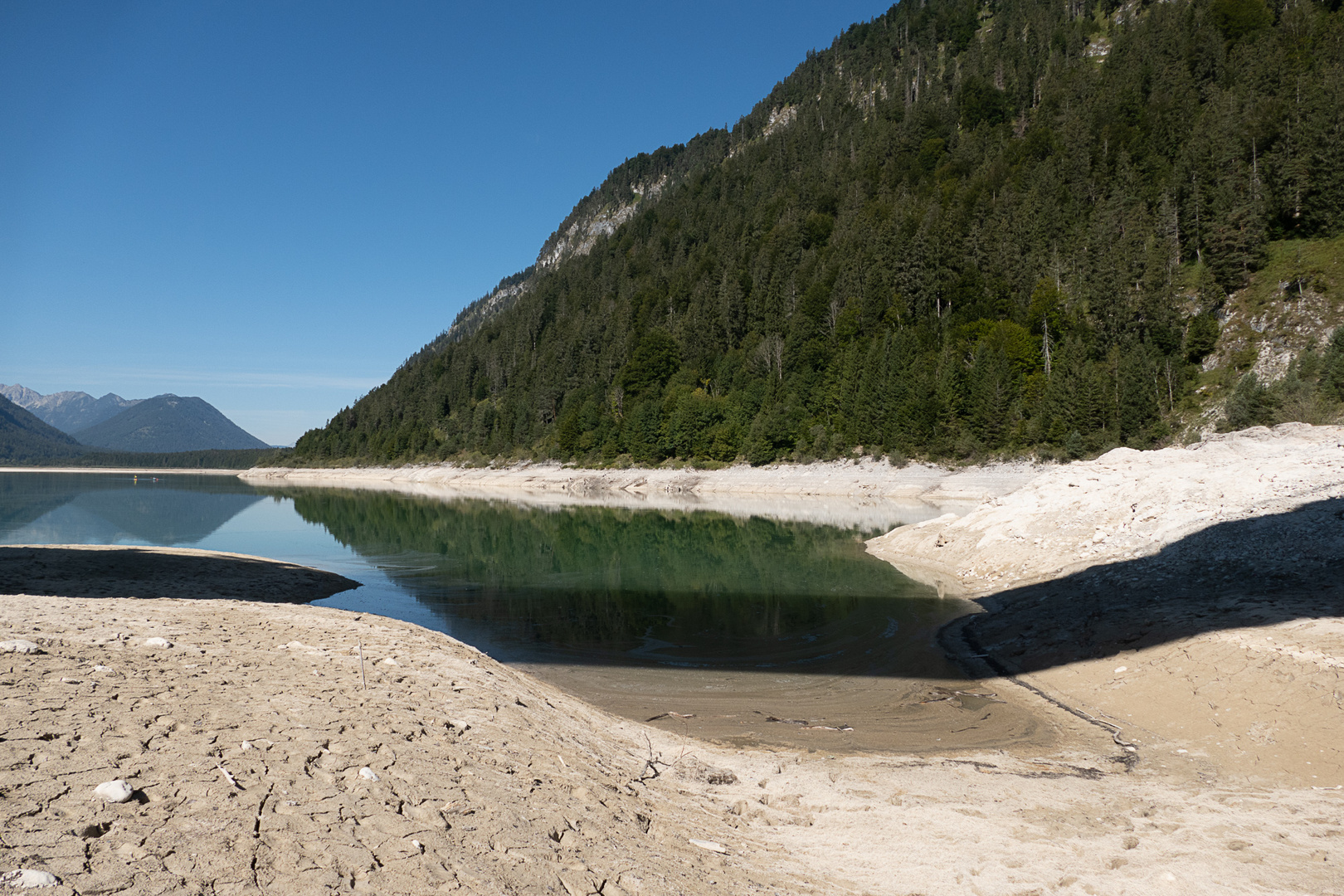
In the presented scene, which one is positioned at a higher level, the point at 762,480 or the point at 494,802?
the point at 762,480

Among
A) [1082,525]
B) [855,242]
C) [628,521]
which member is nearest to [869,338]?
[855,242]

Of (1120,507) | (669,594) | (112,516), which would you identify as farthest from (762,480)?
(112,516)

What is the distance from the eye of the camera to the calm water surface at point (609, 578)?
12.8m

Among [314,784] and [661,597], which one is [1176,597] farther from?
[314,784]

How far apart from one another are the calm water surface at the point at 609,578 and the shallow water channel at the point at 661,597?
0.27 feet

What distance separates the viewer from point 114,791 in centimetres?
340

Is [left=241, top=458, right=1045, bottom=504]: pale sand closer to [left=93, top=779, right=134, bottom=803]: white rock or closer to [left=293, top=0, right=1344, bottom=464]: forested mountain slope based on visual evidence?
[left=293, top=0, right=1344, bottom=464]: forested mountain slope

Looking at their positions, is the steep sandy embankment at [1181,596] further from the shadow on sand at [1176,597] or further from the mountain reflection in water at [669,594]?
the mountain reflection in water at [669,594]

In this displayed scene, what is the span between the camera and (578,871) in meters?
3.87

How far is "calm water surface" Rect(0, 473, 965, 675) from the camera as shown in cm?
1279

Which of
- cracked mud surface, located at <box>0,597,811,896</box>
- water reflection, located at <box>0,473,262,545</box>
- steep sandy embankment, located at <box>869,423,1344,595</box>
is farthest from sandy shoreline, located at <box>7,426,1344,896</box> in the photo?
water reflection, located at <box>0,473,262,545</box>

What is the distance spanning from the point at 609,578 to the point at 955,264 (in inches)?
2782

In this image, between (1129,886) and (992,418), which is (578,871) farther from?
(992,418)

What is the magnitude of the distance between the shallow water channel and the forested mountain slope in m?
24.6
